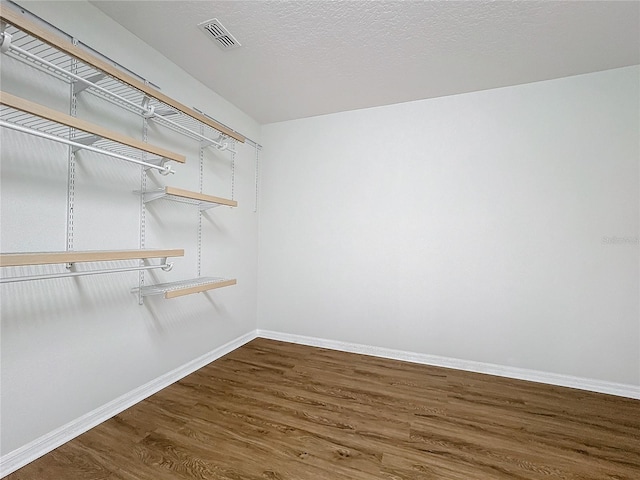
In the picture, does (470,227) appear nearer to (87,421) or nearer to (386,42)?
(386,42)

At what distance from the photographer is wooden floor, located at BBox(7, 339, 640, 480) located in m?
1.31

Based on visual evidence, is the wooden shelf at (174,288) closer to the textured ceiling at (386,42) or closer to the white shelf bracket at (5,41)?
the white shelf bracket at (5,41)

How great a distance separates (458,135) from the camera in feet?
8.04

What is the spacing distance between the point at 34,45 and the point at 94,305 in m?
1.27

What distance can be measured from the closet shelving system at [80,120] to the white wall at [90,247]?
8cm

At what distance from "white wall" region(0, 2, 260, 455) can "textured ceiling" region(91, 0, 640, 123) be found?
31 cm

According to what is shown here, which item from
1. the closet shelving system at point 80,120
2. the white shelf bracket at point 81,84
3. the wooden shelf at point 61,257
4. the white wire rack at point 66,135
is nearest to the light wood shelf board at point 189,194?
the closet shelving system at point 80,120

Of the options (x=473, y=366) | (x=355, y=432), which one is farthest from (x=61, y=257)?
(x=473, y=366)

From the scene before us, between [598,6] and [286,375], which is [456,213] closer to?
[598,6]

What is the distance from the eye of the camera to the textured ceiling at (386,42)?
1.56 metres

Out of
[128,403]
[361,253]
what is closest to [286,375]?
[128,403]

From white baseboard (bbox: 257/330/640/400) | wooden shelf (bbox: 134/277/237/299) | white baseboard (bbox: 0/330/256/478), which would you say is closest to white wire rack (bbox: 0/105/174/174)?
wooden shelf (bbox: 134/277/237/299)

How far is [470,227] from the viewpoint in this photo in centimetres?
242

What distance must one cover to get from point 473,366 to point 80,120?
→ 9.64 feet
